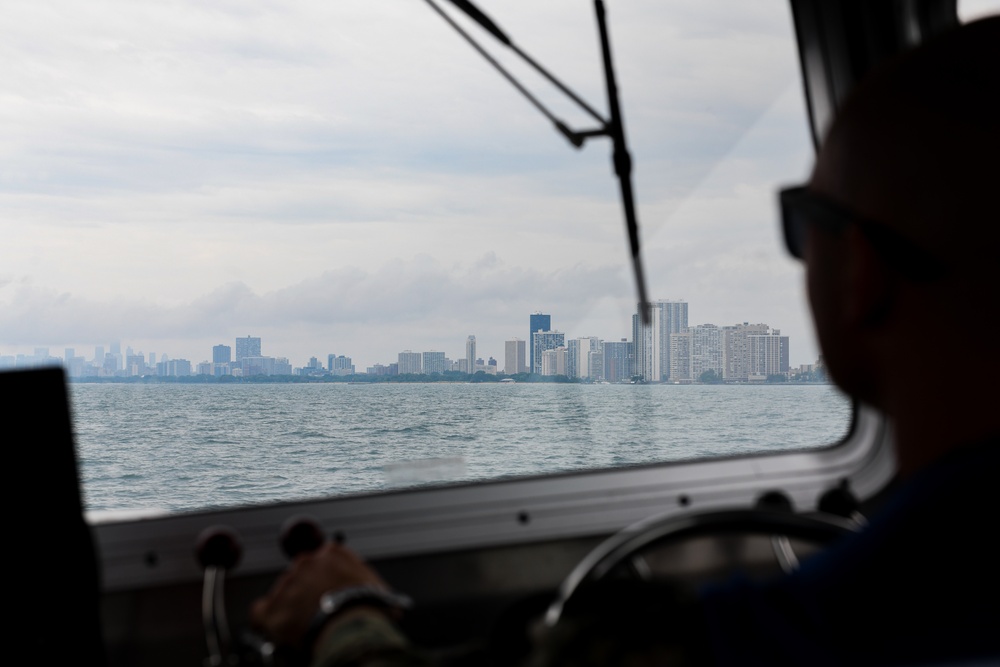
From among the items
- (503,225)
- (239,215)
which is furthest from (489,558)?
(239,215)

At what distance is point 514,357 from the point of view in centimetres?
369

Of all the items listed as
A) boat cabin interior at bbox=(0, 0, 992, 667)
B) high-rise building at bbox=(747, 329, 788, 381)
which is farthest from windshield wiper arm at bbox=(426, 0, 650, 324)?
high-rise building at bbox=(747, 329, 788, 381)

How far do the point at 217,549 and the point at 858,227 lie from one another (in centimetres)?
116

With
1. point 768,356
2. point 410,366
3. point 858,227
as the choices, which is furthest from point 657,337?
point 410,366

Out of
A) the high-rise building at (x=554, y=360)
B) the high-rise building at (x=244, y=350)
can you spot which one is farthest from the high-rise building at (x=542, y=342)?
the high-rise building at (x=244, y=350)

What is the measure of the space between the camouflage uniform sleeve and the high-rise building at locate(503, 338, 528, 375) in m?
2.49

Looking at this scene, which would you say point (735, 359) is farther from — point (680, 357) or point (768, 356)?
point (768, 356)

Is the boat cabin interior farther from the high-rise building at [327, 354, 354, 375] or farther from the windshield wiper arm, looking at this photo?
the high-rise building at [327, 354, 354, 375]

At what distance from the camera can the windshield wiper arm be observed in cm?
193

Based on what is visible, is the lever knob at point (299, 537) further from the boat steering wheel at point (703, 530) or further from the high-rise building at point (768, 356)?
the high-rise building at point (768, 356)

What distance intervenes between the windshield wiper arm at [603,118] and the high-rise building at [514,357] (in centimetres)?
151

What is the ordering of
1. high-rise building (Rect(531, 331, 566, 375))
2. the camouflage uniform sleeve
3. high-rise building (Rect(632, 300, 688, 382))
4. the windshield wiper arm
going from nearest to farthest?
1. the camouflage uniform sleeve
2. the windshield wiper arm
3. high-rise building (Rect(632, 300, 688, 382))
4. high-rise building (Rect(531, 331, 566, 375))

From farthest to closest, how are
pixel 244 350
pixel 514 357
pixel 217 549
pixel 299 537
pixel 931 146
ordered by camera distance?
pixel 244 350, pixel 514 357, pixel 217 549, pixel 299 537, pixel 931 146

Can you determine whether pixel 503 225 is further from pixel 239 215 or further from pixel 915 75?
pixel 915 75
